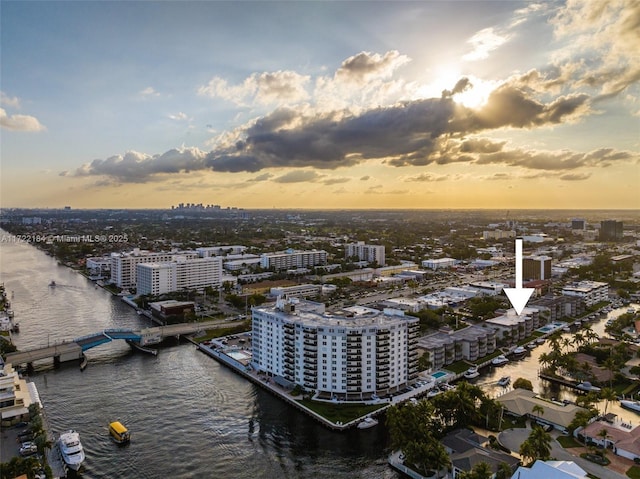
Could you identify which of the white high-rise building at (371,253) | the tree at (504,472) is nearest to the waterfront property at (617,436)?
the tree at (504,472)

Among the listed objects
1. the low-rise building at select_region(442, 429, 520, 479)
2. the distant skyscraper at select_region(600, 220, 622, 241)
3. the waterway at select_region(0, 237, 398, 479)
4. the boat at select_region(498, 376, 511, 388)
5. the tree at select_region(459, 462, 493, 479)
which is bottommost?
the waterway at select_region(0, 237, 398, 479)

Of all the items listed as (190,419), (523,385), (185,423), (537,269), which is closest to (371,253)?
(537,269)

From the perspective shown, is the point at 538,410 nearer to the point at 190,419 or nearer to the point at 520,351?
the point at 520,351

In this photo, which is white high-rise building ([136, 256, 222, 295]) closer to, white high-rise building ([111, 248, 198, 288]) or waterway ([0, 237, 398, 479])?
white high-rise building ([111, 248, 198, 288])

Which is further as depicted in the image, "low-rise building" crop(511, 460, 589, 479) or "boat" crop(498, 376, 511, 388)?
"boat" crop(498, 376, 511, 388)

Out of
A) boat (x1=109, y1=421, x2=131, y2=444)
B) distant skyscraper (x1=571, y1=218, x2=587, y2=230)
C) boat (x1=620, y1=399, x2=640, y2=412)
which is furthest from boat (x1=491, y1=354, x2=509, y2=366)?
distant skyscraper (x1=571, y1=218, x2=587, y2=230)

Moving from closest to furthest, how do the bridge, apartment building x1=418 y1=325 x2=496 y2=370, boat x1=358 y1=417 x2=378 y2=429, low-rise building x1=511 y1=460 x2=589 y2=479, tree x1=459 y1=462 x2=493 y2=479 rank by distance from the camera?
1. low-rise building x1=511 y1=460 x2=589 y2=479
2. tree x1=459 y1=462 x2=493 y2=479
3. boat x1=358 y1=417 x2=378 y2=429
4. apartment building x1=418 y1=325 x2=496 y2=370
5. the bridge
